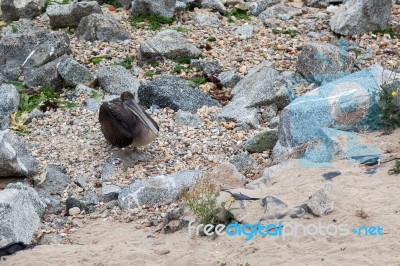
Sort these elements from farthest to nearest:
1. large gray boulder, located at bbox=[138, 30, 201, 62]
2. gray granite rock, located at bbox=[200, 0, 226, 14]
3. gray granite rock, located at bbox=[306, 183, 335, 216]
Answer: gray granite rock, located at bbox=[200, 0, 226, 14] → large gray boulder, located at bbox=[138, 30, 201, 62] → gray granite rock, located at bbox=[306, 183, 335, 216]

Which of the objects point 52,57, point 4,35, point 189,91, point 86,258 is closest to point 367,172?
point 86,258

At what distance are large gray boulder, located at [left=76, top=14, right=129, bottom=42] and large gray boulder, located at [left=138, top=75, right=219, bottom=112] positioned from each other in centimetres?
172

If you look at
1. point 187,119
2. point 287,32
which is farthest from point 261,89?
point 287,32

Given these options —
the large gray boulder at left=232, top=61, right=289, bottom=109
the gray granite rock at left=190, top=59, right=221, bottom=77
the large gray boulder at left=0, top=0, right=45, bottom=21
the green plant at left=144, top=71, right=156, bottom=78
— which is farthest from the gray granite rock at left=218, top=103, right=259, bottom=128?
the large gray boulder at left=0, top=0, right=45, bottom=21

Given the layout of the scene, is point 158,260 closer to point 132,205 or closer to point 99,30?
point 132,205

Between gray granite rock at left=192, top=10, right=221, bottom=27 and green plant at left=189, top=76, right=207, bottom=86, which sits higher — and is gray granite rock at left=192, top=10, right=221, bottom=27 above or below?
above

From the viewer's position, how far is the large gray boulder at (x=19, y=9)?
13.4 m

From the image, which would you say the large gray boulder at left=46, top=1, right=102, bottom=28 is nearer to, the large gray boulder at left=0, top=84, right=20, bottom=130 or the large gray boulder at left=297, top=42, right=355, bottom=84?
the large gray boulder at left=0, top=84, right=20, bottom=130

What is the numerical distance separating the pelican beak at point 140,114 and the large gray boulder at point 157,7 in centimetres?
366

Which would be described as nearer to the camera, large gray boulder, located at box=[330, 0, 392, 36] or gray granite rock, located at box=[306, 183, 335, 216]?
gray granite rock, located at box=[306, 183, 335, 216]

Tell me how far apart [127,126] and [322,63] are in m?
2.87

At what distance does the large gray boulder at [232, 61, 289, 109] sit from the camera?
10336 mm

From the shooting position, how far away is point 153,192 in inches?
331

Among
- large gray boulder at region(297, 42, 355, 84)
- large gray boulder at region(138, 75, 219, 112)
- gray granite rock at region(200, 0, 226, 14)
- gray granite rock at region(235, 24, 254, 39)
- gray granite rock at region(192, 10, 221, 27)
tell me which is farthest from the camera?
gray granite rock at region(200, 0, 226, 14)
